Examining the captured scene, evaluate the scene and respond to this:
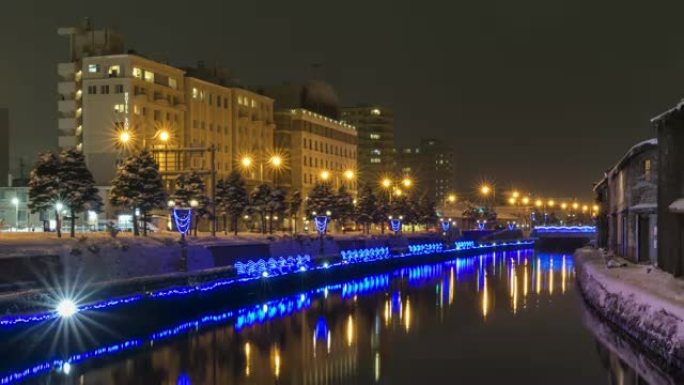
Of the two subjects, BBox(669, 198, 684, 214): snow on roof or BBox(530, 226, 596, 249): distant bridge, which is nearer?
BBox(669, 198, 684, 214): snow on roof

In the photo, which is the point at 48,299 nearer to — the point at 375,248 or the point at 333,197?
the point at 375,248

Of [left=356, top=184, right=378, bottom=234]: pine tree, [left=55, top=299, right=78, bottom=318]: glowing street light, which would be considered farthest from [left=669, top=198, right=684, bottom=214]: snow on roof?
[left=356, top=184, right=378, bottom=234]: pine tree

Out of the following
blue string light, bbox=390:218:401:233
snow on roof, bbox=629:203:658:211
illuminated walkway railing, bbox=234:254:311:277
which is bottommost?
illuminated walkway railing, bbox=234:254:311:277

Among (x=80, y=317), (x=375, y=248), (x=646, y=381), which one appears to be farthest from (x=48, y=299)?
(x=375, y=248)

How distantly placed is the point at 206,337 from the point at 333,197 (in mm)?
62579

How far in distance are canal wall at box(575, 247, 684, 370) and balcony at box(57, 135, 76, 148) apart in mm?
74469

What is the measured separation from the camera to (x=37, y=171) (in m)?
55.3

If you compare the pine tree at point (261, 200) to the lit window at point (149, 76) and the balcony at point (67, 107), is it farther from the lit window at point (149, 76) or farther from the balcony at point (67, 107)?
the balcony at point (67, 107)

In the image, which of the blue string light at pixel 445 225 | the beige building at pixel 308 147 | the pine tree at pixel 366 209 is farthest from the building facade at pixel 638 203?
the blue string light at pixel 445 225

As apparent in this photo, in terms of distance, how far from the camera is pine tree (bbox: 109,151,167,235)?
60.4 m

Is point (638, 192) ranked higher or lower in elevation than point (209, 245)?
higher

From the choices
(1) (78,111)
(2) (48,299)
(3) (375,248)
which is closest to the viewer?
(2) (48,299)

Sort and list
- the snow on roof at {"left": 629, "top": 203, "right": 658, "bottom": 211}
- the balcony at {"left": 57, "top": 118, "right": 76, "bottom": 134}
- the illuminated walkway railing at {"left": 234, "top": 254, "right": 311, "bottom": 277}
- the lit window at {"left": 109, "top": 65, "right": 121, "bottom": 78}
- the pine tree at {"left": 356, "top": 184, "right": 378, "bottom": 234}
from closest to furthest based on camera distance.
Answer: the snow on roof at {"left": 629, "top": 203, "right": 658, "bottom": 211} < the illuminated walkway railing at {"left": 234, "top": 254, "right": 311, "bottom": 277} < the lit window at {"left": 109, "top": 65, "right": 121, "bottom": 78} < the balcony at {"left": 57, "top": 118, "right": 76, "bottom": 134} < the pine tree at {"left": 356, "top": 184, "right": 378, "bottom": 234}

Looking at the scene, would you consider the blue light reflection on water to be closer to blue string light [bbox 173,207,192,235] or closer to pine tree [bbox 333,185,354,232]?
blue string light [bbox 173,207,192,235]
